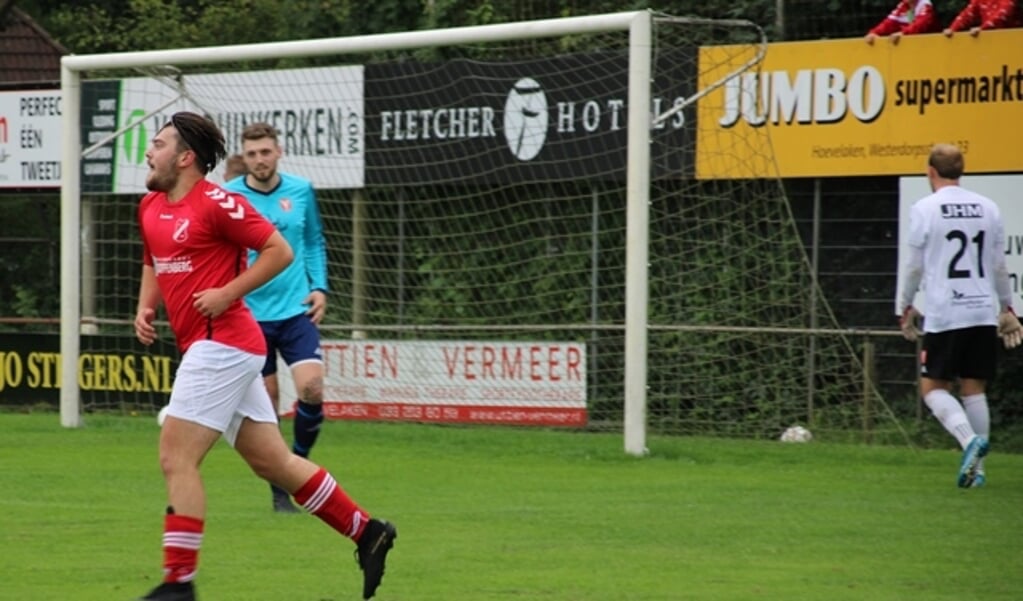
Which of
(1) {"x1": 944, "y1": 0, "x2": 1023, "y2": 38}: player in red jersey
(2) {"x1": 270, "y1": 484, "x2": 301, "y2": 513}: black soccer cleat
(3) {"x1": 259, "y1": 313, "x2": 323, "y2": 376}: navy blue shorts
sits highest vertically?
(1) {"x1": 944, "y1": 0, "x2": 1023, "y2": 38}: player in red jersey

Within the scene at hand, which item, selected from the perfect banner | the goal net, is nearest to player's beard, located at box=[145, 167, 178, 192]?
the goal net

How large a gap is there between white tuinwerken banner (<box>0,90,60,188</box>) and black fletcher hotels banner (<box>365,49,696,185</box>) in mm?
3984

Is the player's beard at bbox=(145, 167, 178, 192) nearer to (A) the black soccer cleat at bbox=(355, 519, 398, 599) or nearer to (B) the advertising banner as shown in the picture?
(A) the black soccer cleat at bbox=(355, 519, 398, 599)

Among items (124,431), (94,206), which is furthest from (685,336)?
(94,206)

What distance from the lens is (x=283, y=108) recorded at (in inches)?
703

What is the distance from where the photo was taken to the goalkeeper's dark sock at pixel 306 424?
432 inches

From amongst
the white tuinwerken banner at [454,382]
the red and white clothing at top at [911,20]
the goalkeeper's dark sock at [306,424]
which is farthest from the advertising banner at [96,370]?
the goalkeeper's dark sock at [306,424]

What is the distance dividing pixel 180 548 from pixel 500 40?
27.9 feet

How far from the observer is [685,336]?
16781mm

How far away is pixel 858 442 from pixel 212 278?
9.58 metres

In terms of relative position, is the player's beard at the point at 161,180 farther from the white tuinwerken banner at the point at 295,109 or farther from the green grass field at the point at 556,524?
the white tuinwerken banner at the point at 295,109

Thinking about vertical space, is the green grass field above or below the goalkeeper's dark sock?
below

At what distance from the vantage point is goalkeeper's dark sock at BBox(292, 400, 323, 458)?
36.0ft

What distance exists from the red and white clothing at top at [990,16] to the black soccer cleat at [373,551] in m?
9.03
